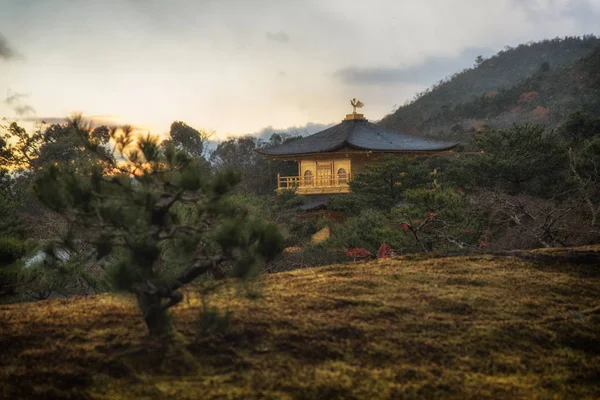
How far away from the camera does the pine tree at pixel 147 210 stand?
2150 mm

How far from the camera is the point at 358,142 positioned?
18.2 m

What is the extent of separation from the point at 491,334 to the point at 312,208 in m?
13.9

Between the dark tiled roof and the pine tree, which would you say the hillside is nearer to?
the dark tiled roof

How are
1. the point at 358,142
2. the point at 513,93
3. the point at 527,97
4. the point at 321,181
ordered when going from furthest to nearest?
1. the point at 513,93
2. the point at 527,97
3. the point at 321,181
4. the point at 358,142

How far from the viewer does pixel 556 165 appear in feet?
49.2

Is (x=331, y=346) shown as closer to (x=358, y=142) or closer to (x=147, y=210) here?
(x=147, y=210)

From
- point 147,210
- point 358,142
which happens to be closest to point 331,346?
point 147,210

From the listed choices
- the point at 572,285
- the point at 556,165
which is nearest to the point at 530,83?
the point at 556,165

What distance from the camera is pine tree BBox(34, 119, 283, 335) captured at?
7.06 feet

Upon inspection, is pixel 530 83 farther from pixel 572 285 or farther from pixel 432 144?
pixel 572 285

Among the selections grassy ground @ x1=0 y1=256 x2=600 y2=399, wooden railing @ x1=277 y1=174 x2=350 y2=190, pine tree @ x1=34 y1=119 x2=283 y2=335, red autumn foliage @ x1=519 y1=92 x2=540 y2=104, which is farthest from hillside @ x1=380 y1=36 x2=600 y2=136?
pine tree @ x1=34 y1=119 x2=283 y2=335

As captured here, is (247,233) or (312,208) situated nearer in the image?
(247,233)

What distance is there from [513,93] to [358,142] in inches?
1229

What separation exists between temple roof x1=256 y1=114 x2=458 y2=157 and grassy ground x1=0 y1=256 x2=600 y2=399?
1465 centimetres
